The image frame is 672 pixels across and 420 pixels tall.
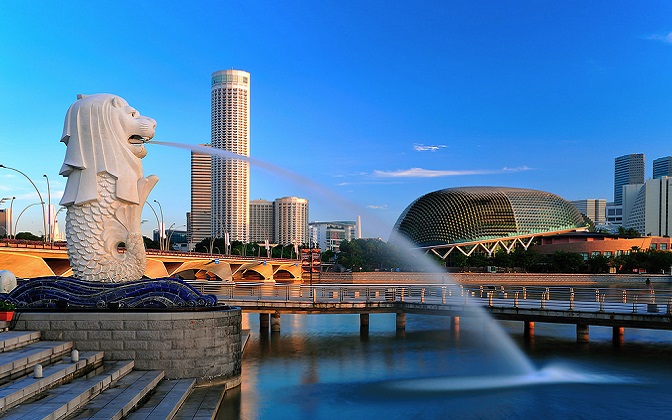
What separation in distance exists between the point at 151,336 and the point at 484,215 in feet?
464

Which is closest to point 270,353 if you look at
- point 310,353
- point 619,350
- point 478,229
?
point 310,353

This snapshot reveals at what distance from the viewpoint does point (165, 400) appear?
14.5 meters

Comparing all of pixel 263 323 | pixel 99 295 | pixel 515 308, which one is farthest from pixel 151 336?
pixel 515 308

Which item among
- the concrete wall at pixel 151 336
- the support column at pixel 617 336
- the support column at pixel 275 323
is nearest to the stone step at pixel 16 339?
the concrete wall at pixel 151 336

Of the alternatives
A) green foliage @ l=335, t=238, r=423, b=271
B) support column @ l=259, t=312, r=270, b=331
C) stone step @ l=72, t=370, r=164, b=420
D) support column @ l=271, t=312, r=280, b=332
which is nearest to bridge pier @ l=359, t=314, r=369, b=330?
support column @ l=271, t=312, r=280, b=332

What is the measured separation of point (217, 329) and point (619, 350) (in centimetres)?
1914

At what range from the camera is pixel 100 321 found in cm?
1645

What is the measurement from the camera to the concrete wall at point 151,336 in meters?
16.3

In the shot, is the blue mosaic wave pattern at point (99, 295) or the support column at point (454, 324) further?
the support column at point (454, 324)

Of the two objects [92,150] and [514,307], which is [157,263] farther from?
[92,150]

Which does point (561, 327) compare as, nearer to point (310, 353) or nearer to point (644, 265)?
point (310, 353)

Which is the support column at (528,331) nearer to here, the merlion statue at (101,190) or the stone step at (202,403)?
the stone step at (202,403)

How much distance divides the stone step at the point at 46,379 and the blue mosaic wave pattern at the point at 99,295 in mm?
2147

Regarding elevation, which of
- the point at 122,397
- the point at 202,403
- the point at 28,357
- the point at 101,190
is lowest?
the point at 202,403
